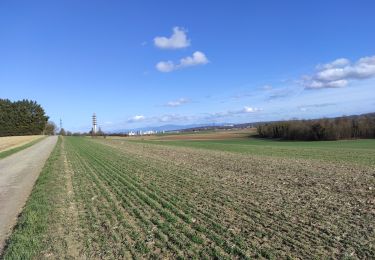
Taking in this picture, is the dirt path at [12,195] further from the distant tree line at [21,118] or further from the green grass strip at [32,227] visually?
the distant tree line at [21,118]

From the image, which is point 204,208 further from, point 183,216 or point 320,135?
point 320,135

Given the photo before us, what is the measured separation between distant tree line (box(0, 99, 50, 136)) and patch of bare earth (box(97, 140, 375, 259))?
117 metres

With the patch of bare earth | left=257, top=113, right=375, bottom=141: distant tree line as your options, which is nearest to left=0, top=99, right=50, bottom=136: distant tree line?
left=257, top=113, right=375, bottom=141: distant tree line

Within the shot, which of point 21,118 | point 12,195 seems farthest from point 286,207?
point 21,118

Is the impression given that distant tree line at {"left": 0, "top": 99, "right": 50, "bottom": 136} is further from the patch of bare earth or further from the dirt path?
the patch of bare earth

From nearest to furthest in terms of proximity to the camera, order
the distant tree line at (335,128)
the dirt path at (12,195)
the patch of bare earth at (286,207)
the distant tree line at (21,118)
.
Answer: the patch of bare earth at (286,207), the dirt path at (12,195), the distant tree line at (335,128), the distant tree line at (21,118)

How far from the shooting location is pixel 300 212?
9.84 m

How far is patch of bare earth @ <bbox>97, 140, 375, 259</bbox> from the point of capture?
7.18 m

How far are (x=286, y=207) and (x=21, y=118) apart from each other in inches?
5083

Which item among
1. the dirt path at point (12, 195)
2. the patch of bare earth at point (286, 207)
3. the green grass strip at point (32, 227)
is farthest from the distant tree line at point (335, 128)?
the green grass strip at point (32, 227)

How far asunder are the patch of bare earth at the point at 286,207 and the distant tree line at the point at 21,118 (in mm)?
117446

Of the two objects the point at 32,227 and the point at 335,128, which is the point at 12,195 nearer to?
the point at 32,227

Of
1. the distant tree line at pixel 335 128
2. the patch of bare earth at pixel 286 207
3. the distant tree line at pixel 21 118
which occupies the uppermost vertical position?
the distant tree line at pixel 21 118

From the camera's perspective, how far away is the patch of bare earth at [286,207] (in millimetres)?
7180
